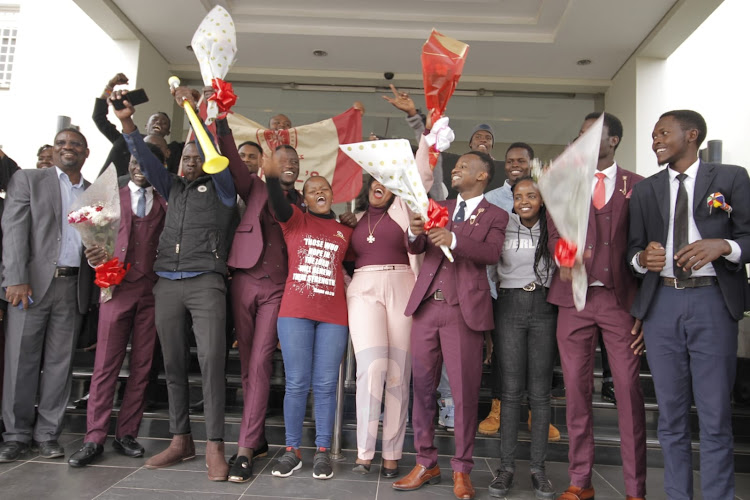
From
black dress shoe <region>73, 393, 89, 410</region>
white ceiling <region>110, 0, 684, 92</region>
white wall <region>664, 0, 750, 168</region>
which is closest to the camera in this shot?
black dress shoe <region>73, 393, 89, 410</region>

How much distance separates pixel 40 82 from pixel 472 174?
6.29 meters

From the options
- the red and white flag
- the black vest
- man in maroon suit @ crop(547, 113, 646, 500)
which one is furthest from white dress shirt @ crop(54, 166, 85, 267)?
man in maroon suit @ crop(547, 113, 646, 500)

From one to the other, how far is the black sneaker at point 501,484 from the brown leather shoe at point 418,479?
33cm

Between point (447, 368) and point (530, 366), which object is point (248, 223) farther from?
point (530, 366)

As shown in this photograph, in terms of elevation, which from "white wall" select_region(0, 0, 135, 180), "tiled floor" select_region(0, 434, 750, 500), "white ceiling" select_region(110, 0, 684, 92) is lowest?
"tiled floor" select_region(0, 434, 750, 500)

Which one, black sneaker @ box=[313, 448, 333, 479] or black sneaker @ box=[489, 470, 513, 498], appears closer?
black sneaker @ box=[489, 470, 513, 498]

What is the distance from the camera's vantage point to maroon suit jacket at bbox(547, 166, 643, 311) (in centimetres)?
312

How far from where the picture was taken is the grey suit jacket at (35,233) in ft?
12.4

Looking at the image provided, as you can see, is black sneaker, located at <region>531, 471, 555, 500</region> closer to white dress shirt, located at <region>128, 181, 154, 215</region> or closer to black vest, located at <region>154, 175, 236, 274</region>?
black vest, located at <region>154, 175, 236, 274</region>

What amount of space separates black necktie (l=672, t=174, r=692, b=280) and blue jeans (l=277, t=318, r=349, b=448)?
1.87 meters

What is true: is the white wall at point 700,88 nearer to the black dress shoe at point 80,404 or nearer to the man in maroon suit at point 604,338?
the man in maroon suit at point 604,338

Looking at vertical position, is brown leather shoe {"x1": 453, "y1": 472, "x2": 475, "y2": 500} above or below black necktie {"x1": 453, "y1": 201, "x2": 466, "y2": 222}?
below

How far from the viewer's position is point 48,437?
373cm

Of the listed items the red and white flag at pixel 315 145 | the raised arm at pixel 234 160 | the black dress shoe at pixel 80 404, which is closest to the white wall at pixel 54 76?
the red and white flag at pixel 315 145
